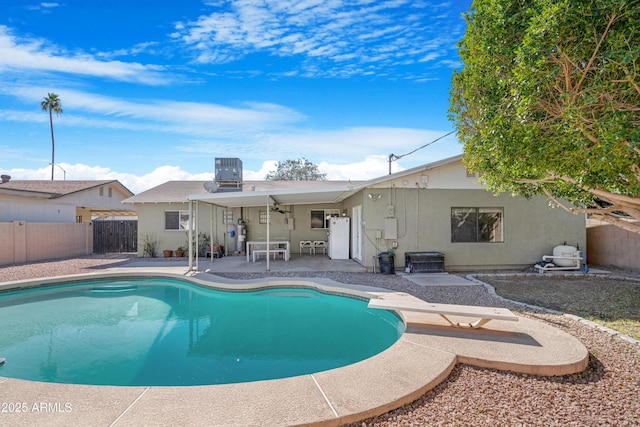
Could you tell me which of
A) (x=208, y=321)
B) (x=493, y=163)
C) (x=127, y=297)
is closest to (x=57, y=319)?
(x=127, y=297)

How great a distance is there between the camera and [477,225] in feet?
35.3

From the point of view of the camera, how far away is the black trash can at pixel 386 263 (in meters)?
9.99

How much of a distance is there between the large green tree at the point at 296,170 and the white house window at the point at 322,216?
2085 cm

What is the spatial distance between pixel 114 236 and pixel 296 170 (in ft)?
71.0

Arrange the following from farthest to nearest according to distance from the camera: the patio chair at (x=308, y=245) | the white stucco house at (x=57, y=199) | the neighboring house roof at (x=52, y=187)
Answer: the neighboring house roof at (x=52, y=187) → the patio chair at (x=308, y=245) → the white stucco house at (x=57, y=199)

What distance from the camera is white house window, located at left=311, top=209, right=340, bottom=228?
15.2m

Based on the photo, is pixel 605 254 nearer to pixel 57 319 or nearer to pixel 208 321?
pixel 208 321

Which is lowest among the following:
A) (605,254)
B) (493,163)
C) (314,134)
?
(605,254)

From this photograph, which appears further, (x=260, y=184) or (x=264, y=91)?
(x=260, y=184)

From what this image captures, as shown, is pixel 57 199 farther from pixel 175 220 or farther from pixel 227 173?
pixel 227 173

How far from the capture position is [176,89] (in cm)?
1206

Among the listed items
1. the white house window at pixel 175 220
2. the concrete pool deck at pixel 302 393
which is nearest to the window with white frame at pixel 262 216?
the white house window at pixel 175 220

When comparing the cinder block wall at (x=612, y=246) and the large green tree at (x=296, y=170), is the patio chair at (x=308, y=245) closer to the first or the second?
the cinder block wall at (x=612, y=246)

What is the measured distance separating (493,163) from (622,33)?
275cm
